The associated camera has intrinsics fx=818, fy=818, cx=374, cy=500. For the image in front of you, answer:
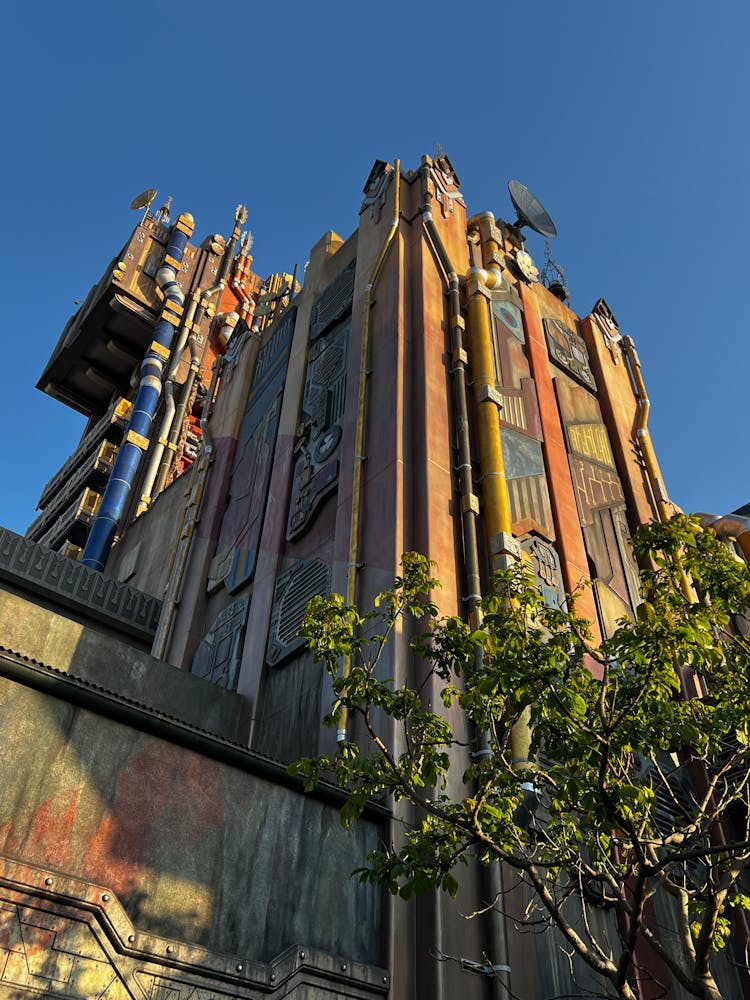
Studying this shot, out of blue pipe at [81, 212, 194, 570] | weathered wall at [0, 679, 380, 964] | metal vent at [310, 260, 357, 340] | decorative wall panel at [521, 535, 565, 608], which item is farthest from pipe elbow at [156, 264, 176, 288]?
weathered wall at [0, 679, 380, 964]

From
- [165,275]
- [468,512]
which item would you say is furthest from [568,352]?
[165,275]

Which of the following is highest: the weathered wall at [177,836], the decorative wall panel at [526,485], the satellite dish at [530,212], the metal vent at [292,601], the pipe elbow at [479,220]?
the satellite dish at [530,212]

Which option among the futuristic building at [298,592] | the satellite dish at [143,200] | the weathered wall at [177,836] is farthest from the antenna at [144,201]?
the weathered wall at [177,836]

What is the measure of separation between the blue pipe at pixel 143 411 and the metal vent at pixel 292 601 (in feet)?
62.5

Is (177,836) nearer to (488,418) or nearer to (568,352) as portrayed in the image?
(488,418)

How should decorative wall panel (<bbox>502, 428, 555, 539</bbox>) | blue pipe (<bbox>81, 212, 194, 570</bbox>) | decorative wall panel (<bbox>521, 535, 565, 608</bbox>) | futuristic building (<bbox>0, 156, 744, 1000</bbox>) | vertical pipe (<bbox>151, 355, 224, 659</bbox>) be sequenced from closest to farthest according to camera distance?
futuristic building (<bbox>0, 156, 744, 1000</bbox>), decorative wall panel (<bbox>521, 535, 565, 608</bbox>), decorative wall panel (<bbox>502, 428, 555, 539</bbox>), vertical pipe (<bbox>151, 355, 224, 659</bbox>), blue pipe (<bbox>81, 212, 194, 570</bbox>)

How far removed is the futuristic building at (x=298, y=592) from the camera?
28.7 feet

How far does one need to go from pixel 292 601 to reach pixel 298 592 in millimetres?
231

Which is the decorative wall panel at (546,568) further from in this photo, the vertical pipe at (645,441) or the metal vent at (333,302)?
the metal vent at (333,302)

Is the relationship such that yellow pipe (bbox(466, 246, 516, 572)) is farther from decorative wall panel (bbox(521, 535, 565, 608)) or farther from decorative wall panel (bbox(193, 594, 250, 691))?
decorative wall panel (bbox(193, 594, 250, 691))

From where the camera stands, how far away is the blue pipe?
36375 mm

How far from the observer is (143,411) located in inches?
1763

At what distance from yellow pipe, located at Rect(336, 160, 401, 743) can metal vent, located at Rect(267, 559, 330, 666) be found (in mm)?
1131

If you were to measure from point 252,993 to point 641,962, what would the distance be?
23.3 feet
